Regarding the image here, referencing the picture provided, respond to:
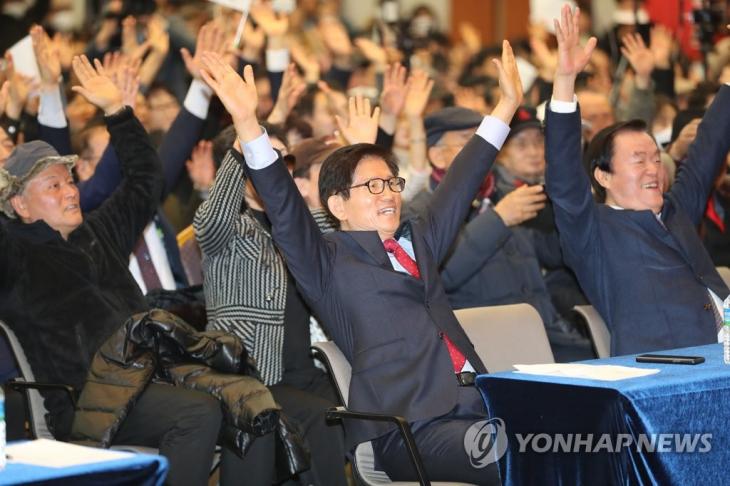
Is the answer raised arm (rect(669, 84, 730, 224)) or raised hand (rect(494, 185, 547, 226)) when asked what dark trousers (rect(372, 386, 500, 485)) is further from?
raised arm (rect(669, 84, 730, 224))

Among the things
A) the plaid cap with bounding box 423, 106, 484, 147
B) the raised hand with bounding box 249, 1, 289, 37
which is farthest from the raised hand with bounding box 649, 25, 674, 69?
the raised hand with bounding box 249, 1, 289, 37

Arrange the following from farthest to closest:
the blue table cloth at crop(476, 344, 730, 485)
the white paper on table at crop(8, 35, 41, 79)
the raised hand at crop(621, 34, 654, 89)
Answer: the raised hand at crop(621, 34, 654, 89)
the white paper on table at crop(8, 35, 41, 79)
the blue table cloth at crop(476, 344, 730, 485)

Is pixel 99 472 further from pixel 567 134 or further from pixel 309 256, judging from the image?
pixel 567 134

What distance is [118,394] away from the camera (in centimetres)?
377

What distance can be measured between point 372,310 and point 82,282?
1.11m

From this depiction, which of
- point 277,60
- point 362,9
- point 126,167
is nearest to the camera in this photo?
point 126,167

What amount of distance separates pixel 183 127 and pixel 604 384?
2762 mm

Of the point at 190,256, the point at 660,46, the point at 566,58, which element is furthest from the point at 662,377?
the point at 660,46

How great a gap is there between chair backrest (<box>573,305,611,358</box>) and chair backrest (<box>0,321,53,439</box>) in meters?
1.87

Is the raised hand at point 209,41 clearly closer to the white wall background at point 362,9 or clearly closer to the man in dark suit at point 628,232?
the man in dark suit at point 628,232

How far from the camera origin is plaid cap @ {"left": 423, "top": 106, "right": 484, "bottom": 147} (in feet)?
17.2

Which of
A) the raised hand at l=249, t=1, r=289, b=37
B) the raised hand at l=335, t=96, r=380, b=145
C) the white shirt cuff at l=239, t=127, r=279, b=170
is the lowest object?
the white shirt cuff at l=239, t=127, r=279, b=170

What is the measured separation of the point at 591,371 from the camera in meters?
3.03

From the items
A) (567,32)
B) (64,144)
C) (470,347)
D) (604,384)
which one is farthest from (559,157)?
(64,144)
